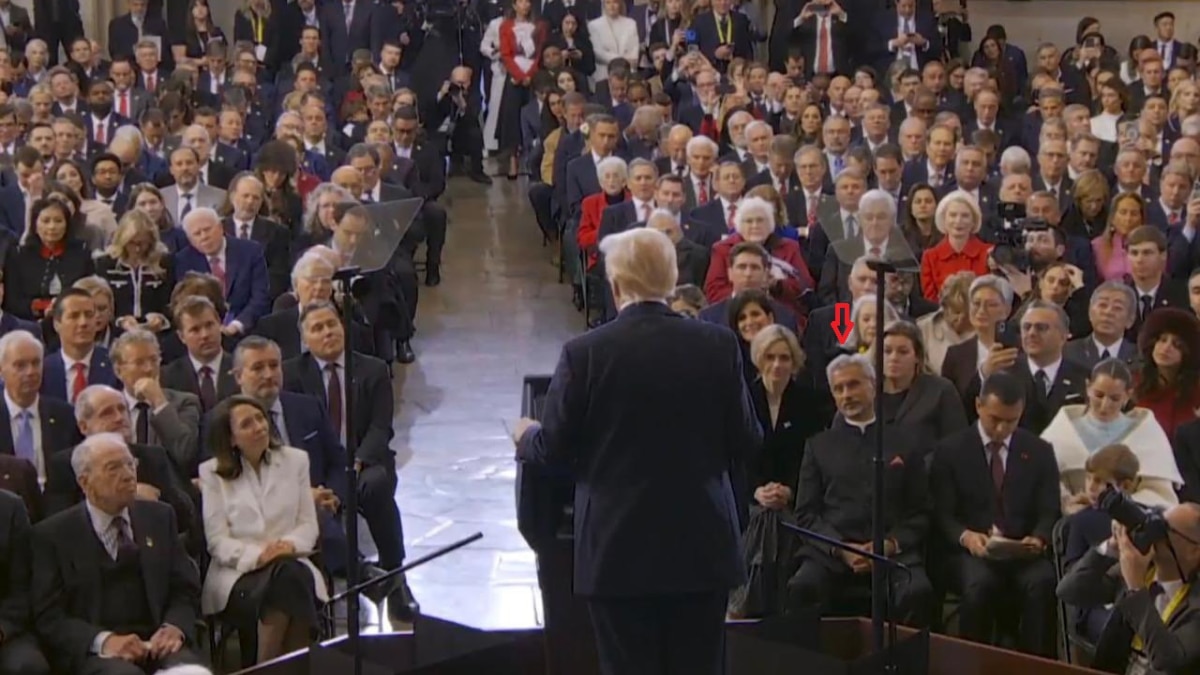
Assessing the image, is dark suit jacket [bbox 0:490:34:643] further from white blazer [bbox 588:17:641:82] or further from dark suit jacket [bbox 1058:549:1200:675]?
white blazer [bbox 588:17:641:82]

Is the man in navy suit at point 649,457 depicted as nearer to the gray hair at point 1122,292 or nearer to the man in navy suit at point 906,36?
the gray hair at point 1122,292

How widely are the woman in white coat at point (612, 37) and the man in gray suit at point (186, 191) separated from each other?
4.75 m

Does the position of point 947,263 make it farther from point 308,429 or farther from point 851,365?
point 308,429

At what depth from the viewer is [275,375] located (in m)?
6.21

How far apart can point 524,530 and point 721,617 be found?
23.6 inches

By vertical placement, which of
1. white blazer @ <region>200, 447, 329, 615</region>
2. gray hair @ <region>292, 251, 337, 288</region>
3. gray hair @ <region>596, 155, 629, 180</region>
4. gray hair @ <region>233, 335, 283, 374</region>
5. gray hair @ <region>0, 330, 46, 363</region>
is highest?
gray hair @ <region>596, 155, 629, 180</region>

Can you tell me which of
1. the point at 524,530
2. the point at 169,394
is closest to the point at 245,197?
the point at 169,394

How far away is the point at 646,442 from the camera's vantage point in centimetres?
405

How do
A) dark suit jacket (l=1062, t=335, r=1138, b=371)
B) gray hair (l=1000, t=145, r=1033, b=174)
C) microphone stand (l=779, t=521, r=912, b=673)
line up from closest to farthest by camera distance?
microphone stand (l=779, t=521, r=912, b=673) → dark suit jacket (l=1062, t=335, r=1138, b=371) → gray hair (l=1000, t=145, r=1033, b=174)

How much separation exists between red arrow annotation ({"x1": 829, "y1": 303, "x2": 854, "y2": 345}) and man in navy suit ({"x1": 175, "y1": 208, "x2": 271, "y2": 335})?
2.41 m

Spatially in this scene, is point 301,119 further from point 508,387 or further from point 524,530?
point 524,530

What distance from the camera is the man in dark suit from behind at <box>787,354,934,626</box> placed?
19.0ft

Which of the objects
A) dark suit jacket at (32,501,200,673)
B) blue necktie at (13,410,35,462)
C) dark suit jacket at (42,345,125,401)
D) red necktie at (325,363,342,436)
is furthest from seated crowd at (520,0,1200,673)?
blue necktie at (13,410,35,462)

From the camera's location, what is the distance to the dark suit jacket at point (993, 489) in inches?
231
